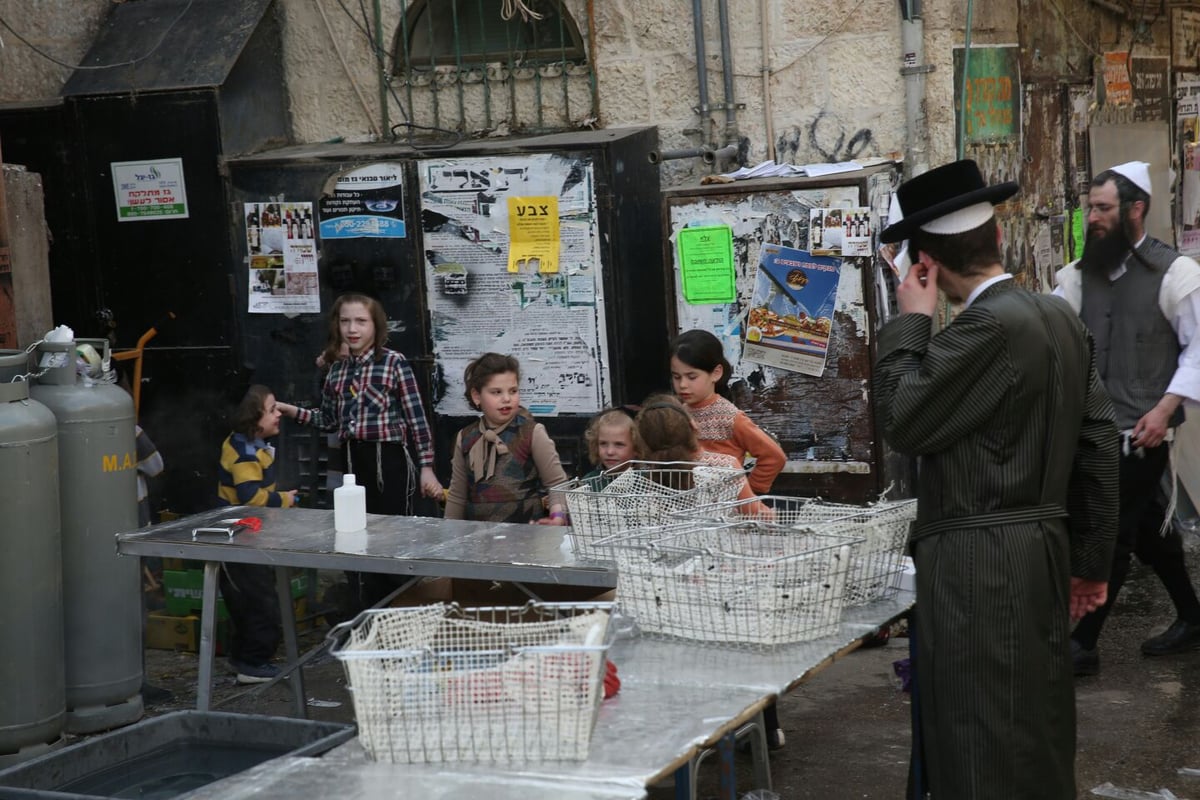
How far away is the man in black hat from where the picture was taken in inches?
151

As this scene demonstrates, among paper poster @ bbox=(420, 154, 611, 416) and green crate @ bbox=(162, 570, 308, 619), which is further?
paper poster @ bbox=(420, 154, 611, 416)

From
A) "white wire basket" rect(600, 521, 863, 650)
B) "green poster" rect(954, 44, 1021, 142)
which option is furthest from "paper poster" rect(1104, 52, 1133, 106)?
"white wire basket" rect(600, 521, 863, 650)

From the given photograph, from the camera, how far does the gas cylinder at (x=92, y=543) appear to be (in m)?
6.23

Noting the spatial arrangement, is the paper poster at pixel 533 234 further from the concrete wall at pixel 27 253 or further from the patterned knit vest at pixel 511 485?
the concrete wall at pixel 27 253

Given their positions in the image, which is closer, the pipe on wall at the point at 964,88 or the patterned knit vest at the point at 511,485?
the patterned knit vest at the point at 511,485

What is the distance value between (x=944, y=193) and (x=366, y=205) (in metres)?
4.70

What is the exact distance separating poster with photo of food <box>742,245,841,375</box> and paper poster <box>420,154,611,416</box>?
0.84 meters

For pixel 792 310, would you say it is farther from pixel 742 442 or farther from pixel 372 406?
pixel 372 406

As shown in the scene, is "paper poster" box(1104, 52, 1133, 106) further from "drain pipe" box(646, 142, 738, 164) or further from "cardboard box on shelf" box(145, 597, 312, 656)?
"cardboard box on shelf" box(145, 597, 312, 656)

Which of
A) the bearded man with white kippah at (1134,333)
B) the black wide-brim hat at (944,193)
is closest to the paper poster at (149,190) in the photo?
the bearded man with white kippah at (1134,333)

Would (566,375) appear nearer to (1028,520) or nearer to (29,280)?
(29,280)

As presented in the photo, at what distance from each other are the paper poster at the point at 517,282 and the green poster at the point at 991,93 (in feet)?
6.61

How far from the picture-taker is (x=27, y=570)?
588 centimetres

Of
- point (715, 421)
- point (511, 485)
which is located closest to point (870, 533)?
point (715, 421)
